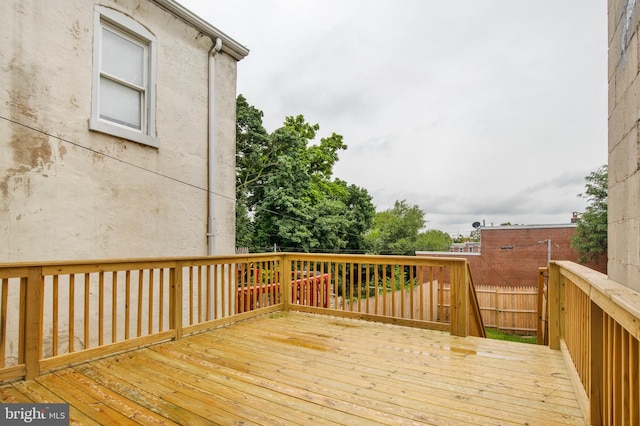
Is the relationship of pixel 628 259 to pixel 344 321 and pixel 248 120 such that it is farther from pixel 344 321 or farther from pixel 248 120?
pixel 248 120

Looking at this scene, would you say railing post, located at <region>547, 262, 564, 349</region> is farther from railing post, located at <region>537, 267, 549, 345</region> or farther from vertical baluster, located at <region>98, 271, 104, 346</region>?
vertical baluster, located at <region>98, 271, 104, 346</region>

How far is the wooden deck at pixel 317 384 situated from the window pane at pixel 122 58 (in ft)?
11.1

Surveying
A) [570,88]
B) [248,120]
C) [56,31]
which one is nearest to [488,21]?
[570,88]

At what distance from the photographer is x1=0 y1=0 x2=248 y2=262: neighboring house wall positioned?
3.18 meters

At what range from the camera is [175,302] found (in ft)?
11.6

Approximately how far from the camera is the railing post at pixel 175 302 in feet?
11.6

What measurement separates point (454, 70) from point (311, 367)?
941cm

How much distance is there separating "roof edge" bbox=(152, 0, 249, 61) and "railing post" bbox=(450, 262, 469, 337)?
4.85 meters

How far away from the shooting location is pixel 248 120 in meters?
14.9

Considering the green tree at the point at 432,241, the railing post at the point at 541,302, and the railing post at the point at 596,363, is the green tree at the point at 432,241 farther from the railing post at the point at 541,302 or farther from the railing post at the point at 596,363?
the railing post at the point at 596,363

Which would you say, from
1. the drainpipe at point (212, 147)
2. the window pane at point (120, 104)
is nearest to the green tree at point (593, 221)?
the drainpipe at point (212, 147)

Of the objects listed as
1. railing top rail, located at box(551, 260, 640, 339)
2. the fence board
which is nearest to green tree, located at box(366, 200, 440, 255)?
the fence board

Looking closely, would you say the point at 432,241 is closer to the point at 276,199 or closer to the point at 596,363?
the point at 276,199

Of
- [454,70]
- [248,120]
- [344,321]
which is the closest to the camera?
[344,321]
